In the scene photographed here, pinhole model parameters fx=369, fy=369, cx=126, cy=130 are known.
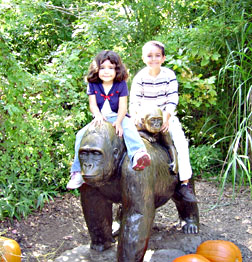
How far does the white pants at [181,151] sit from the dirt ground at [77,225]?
77 centimetres

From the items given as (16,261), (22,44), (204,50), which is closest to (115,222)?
(16,261)

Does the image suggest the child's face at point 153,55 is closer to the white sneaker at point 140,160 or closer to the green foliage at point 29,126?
the white sneaker at point 140,160

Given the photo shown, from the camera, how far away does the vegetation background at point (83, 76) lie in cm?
412

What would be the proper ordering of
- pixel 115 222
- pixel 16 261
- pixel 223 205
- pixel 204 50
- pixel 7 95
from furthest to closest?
1. pixel 204 50
2. pixel 223 205
3. pixel 7 95
4. pixel 115 222
5. pixel 16 261

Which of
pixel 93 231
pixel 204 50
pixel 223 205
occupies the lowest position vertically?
pixel 223 205

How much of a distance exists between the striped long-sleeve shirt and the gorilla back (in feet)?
1.49

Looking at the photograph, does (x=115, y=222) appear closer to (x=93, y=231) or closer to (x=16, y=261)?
(x=93, y=231)

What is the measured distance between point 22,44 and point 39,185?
242 centimetres

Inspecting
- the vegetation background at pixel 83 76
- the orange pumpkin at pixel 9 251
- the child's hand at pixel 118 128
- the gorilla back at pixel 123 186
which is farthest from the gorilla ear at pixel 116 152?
the vegetation background at pixel 83 76

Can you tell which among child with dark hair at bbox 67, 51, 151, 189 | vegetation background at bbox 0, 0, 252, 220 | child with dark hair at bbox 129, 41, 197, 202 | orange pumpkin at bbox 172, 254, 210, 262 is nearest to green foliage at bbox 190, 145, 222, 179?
vegetation background at bbox 0, 0, 252, 220

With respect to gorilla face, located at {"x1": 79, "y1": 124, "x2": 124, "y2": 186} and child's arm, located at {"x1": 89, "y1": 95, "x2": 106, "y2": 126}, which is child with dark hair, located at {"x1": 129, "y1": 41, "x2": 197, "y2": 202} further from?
gorilla face, located at {"x1": 79, "y1": 124, "x2": 124, "y2": 186}

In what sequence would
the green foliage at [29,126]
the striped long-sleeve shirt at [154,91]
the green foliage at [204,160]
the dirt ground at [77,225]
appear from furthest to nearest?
the green foliage at [204,160], the green foliage at [29,126], the dirt ground at [77,225], the striped long-sleeve shirt at [154,91]

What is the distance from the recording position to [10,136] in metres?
4.12

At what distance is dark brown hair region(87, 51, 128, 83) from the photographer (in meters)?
2.65
